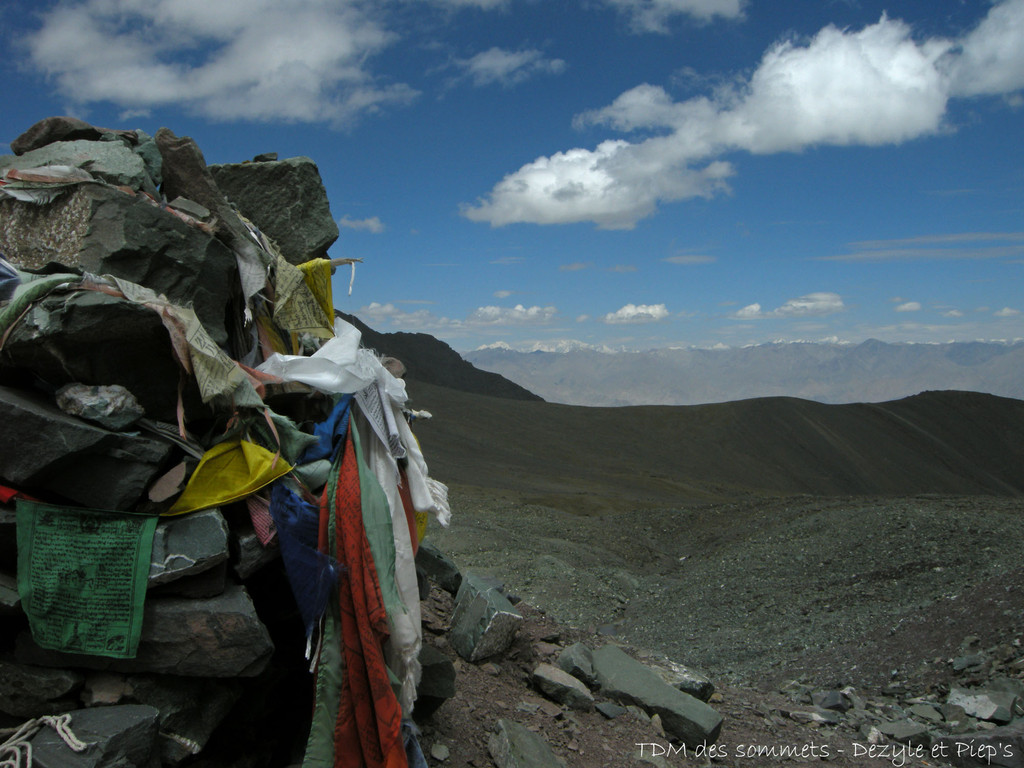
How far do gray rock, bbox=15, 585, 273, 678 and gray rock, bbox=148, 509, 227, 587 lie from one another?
0.15 metres

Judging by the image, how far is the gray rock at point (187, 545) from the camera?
2922 mm

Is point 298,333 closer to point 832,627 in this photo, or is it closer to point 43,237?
point 43,237

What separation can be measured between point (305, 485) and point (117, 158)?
2153mm

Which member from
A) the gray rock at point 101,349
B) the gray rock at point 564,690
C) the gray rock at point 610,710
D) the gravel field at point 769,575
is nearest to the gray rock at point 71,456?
the gray rock at point 101,349

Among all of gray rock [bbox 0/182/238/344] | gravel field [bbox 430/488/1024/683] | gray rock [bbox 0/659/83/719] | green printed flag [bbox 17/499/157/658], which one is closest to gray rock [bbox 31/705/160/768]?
gray rock [bbox 0/659/83/719]

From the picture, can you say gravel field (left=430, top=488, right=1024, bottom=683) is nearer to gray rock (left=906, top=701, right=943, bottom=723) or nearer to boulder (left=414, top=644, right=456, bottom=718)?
gray rock (left=906, top=701, right=943, bottom=723)

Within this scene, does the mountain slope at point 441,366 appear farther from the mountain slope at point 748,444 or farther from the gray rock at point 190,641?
the gray rock at point 190,641

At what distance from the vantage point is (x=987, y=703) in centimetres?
622

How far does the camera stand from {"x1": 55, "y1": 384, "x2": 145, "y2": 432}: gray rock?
295 cm

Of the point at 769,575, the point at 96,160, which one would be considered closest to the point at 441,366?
the point at 769,575

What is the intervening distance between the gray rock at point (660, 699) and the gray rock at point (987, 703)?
2.96 metres

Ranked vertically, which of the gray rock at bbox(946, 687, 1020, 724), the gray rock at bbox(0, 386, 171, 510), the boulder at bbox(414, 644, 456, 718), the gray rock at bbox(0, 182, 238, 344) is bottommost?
the gray rock at bbox(946, 687, 1020, 724)

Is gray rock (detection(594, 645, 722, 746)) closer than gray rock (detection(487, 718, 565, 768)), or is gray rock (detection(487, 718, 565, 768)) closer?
gray rock (detection(487, 718, 565, 768))

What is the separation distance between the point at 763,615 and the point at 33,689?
8.93m
